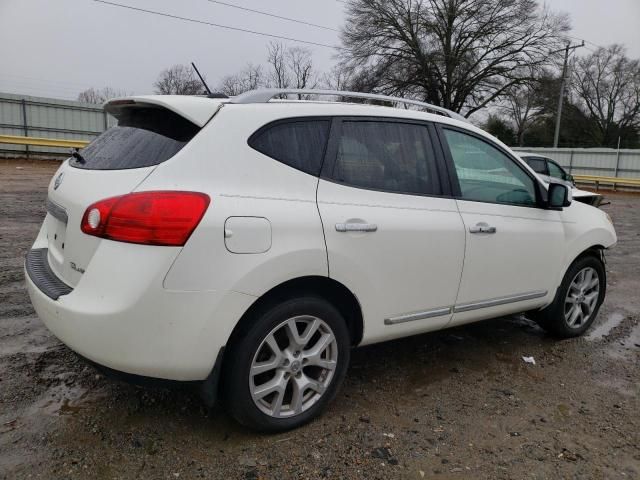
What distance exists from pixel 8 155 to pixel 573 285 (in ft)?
Result: 72.7

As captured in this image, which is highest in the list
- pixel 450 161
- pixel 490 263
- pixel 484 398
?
pixel 450 161

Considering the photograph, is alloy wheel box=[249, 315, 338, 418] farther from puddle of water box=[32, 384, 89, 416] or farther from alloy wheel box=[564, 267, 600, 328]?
alloy wheel box=[564, 267, 600, 328]

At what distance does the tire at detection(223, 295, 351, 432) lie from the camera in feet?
8.24

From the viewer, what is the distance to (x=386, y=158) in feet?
10.2

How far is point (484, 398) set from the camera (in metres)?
3.30

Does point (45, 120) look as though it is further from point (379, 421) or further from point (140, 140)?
point (379, 421)

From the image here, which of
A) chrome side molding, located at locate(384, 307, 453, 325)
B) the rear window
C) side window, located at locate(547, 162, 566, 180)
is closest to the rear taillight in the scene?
the rear window

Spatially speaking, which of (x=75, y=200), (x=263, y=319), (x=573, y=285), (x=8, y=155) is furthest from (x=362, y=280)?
(x=8, y=155)

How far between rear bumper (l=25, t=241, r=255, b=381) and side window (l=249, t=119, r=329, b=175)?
736mm

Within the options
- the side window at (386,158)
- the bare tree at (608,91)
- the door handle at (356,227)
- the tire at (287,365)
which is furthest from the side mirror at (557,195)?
the bare tree at (608,91)

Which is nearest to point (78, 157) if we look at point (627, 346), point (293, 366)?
point (293, 366)

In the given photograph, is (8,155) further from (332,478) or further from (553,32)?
(553,32)

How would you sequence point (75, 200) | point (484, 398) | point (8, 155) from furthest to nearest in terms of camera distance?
point (8, 155) → point (484, 398) → point (75, 200)

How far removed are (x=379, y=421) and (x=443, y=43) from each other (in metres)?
35.5
